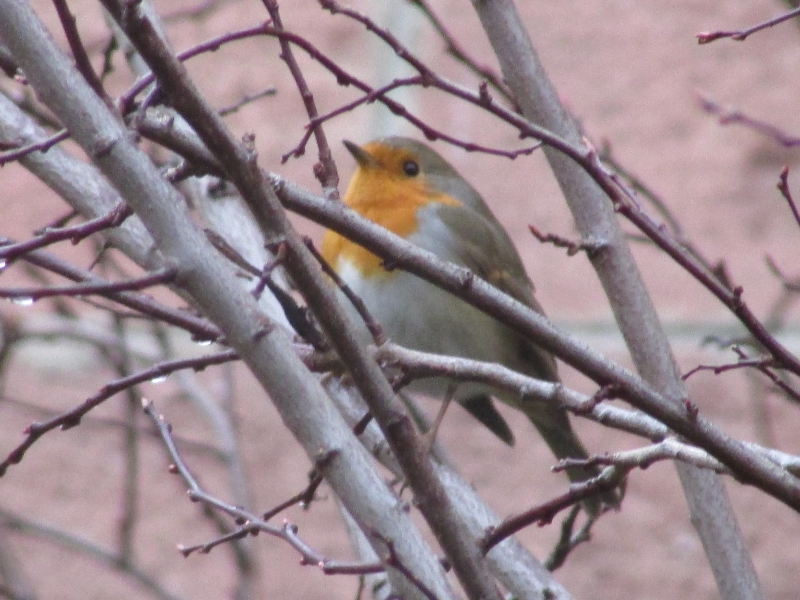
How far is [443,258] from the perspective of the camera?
2.31 meters

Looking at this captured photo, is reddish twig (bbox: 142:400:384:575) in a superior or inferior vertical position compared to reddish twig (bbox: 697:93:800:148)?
inferior

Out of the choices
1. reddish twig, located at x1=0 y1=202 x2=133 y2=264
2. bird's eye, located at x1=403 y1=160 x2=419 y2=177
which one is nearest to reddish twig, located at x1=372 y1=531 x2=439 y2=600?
reddish twig, located at x1=0 y1=202 x2=133 y2=264

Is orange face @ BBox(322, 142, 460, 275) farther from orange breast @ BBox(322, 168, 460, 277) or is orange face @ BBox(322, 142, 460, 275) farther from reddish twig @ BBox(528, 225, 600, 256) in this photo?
reddish twig @ BBox(528, 225, 600, 256)

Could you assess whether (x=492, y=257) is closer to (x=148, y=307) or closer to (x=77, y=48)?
(x=148, y=307)

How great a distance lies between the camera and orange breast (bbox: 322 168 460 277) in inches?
92.9

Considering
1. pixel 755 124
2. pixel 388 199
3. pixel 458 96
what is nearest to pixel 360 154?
pixel 388 199

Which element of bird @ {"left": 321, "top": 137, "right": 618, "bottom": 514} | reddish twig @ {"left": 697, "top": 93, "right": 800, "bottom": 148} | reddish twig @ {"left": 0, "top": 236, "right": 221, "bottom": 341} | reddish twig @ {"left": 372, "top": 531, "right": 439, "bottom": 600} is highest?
bird @ {"left": 321, "top": 137, "right": 618, "bottom": 514}

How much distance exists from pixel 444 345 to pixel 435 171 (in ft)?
1.41

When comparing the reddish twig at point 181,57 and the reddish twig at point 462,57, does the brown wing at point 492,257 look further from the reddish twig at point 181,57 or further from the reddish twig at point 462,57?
the reddish twig at point 181,57

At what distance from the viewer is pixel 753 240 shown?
6.21 ft

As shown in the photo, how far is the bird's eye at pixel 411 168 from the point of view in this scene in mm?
2464

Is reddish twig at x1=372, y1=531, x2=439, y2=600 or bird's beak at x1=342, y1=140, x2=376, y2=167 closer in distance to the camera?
reddish twig at x1=372, y1=531, x2=439, y2=600

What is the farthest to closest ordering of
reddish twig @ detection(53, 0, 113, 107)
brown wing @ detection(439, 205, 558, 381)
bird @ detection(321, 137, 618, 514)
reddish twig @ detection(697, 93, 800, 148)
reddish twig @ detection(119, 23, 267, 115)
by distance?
brown wing @ detection(439, 205, 558, 381), bird @ detection(321, 137, 618, 514), reddish twig @ detection(697, 93, 800, 148), reddish twig @ detection(119, 23, 267, 115), reddish twig @ detection(53, 0, 113, 107)

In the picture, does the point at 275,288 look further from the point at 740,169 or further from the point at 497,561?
the point at 740,169
